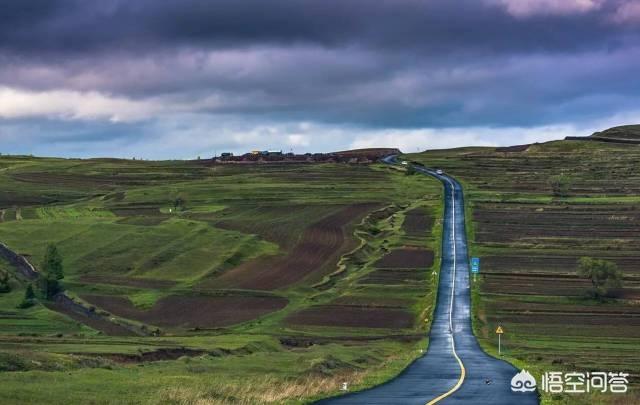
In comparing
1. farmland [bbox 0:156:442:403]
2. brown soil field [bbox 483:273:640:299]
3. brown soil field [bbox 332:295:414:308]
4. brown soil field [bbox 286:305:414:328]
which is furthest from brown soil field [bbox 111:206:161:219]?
brown soil field [bbox 286:305:414:328]

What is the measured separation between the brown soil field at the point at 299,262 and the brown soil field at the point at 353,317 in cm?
1246

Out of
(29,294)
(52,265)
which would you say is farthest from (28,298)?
(52,265)

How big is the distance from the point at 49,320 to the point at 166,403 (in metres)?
63.4

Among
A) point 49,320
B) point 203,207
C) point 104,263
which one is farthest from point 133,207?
point 49,320

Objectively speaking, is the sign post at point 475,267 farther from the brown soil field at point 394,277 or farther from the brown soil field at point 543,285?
the brown soil field at point 394,277

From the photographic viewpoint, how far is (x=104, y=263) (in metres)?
122

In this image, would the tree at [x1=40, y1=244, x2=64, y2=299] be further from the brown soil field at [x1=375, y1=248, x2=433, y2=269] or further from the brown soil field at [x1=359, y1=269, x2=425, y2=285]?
the brown soil field at [x1=375, y1=248, x2=433, y2=269]

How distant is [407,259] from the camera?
127875mm

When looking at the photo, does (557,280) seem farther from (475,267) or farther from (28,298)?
(28,298)

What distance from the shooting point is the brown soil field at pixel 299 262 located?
11212 centimetres

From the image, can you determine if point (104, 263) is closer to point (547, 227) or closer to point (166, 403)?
point (547, 227)

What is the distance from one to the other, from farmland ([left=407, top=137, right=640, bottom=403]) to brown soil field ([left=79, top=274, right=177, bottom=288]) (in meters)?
35.9

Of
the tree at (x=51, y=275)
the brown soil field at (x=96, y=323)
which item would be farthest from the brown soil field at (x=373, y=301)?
the tree at (x=51, y=275)

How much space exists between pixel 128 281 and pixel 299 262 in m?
23.3
